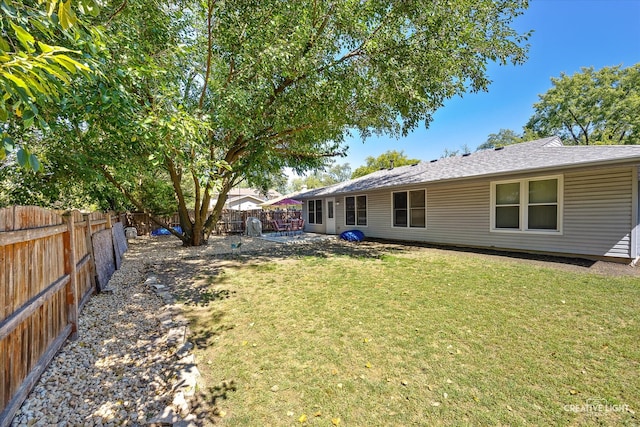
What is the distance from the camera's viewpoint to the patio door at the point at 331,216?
585 inches

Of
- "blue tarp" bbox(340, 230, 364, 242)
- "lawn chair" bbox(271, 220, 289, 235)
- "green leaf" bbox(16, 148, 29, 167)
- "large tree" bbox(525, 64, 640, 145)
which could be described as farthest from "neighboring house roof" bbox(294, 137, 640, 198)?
"large tree" bbox(525, 64, 640, 145)

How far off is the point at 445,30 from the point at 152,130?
25.1 feet

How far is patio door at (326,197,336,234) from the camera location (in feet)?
48.8

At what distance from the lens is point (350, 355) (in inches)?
117

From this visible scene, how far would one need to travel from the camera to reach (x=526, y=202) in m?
7.93

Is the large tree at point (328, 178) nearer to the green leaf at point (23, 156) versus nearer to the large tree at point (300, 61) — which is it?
the large tree at point (300, 61)

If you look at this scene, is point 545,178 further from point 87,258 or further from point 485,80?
point 87,258

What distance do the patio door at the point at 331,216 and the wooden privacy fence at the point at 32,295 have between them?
11696 millimetres

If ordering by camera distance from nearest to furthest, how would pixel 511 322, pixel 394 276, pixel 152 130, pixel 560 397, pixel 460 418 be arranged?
pixel 460 418
pixel 560 397
pixel 511 322
pixel 152 130
pixel 394 276

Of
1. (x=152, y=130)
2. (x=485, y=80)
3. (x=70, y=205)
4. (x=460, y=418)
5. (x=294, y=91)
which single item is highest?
(x=485, y=80)

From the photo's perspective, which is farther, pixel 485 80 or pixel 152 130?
pixel 485 80

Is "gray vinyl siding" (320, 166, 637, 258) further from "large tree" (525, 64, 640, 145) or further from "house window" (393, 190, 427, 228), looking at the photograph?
"large tree" (525, 64, 640, 145)

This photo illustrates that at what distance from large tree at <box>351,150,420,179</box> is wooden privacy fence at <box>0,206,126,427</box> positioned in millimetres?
28711

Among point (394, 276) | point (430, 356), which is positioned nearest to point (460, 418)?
point (430, 356)
